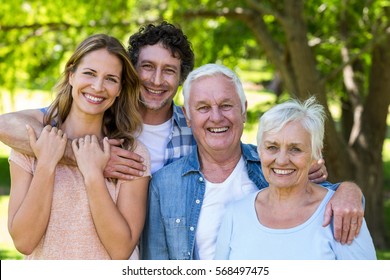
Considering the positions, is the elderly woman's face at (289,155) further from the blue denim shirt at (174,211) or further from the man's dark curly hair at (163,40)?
the man's dark curly hair at (163,40)

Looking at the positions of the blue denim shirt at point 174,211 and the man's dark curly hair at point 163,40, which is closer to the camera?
the blue denim shirt at point 174,211

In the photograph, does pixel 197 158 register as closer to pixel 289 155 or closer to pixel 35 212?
pixel 289 155

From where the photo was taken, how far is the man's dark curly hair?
400 cm

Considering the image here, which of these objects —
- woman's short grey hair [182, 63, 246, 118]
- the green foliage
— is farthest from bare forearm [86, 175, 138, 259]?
the green foliage

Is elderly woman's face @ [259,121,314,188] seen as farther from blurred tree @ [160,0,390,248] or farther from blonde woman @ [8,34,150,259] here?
blurred tree @ [160,0,390,248]

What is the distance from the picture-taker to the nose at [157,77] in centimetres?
392

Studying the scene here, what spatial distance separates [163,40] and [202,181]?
841mm

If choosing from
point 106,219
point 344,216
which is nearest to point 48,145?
point 106,219

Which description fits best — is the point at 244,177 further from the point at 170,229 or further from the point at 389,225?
the point at 389,225

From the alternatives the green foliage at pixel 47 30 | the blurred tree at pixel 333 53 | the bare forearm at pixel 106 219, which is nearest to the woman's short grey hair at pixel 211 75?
the bare forearm at pixel 106 219

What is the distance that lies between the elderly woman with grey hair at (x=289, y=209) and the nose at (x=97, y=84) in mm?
769

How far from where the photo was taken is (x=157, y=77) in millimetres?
3932

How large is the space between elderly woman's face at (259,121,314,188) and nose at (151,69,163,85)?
851mm
